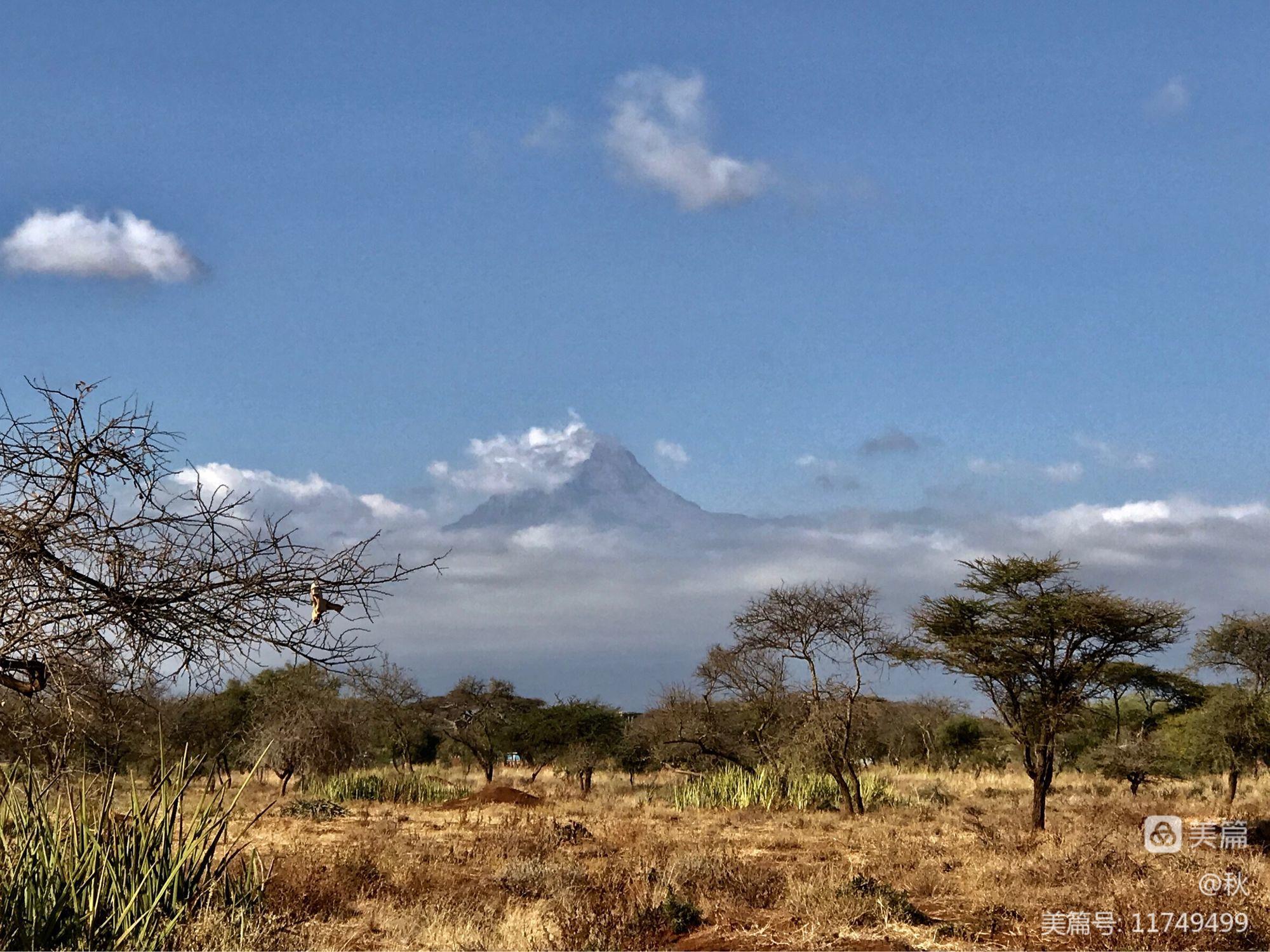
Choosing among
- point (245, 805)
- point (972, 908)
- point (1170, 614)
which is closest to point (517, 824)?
point (245, 805)

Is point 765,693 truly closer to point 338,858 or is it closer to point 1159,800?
point 1159,800

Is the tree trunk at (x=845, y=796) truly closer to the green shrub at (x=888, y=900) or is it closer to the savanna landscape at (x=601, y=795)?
the savanna landscape at (x=601, y=795)

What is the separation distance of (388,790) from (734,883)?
1944cm

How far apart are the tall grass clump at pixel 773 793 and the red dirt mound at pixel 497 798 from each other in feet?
13.0

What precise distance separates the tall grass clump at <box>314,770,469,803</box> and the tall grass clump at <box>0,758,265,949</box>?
889 inches

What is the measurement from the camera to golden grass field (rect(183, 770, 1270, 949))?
11117mm

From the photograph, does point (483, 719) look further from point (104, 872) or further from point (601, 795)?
point (104, 872)

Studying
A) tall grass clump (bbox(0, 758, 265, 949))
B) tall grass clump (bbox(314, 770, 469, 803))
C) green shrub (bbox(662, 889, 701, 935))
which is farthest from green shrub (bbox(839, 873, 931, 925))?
tall grass clump (bbox(314, 770, 469, 803))

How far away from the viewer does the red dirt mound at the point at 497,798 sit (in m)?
28.5

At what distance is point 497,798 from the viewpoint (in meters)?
28.7

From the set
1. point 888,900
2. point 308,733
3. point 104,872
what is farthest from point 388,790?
point 104,872

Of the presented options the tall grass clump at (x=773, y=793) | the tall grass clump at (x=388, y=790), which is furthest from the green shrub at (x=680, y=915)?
the tall grass clump at (x=388, y=790)

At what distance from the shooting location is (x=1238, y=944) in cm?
1066

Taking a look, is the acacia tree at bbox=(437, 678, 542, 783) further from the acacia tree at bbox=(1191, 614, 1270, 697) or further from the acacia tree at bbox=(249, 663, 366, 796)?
the acacia tree at bbox=(1191, 614, 1270, 697)
